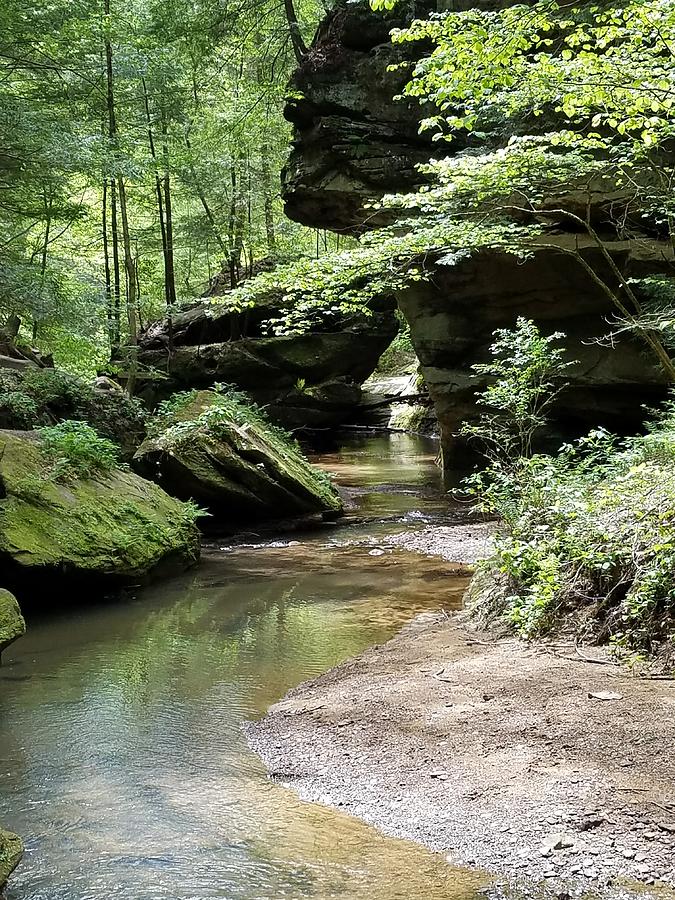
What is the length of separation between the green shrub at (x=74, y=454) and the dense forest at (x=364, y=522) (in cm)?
5

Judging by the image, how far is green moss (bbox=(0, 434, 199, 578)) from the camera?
27.9 ft

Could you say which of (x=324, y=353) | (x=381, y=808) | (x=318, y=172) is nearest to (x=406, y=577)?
(x=381, y=808)

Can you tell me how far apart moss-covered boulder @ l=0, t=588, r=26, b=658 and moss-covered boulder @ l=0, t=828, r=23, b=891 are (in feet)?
9.09

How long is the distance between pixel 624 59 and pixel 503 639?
5.00 meters

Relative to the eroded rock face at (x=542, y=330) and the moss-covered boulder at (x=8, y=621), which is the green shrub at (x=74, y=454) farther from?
the eroded rock face at (x=542, y=330)

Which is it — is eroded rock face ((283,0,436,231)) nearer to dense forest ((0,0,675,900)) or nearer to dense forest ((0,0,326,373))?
dense forest ((0,0,675,900))

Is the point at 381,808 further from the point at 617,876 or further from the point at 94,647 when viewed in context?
the point at 94,647

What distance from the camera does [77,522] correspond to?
918 centimetres

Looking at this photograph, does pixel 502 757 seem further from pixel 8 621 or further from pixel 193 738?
pixel 8 621

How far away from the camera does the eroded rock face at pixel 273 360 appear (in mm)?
24703

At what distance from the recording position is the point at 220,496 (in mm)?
12570

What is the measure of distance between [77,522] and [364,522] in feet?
20.2

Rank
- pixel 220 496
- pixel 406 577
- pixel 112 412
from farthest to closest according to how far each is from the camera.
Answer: pixel 112 412 → pixel 220 496 → pixel 406 577

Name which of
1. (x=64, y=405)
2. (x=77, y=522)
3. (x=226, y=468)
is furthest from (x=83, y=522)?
(x=64, y=405)
